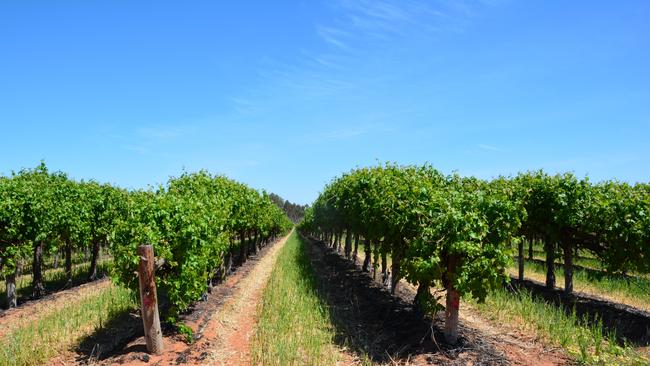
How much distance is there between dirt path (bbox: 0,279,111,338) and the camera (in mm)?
13387

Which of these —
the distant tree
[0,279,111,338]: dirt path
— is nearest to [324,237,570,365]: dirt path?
[0,279,111,338]: dirt path

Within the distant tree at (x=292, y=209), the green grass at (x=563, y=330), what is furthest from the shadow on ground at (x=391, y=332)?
the distant tree at (x=292, y=209)

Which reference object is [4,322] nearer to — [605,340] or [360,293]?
[360,293]

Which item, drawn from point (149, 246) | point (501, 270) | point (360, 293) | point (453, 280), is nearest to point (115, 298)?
point (149, 246)

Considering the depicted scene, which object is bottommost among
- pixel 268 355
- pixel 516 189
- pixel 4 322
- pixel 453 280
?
pixel 4 322

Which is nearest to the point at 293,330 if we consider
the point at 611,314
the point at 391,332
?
the point at 391,332

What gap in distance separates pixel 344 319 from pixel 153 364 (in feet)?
19.6

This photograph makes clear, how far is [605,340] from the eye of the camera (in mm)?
10883

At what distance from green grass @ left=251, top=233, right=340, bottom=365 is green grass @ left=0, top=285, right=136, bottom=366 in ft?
15.4

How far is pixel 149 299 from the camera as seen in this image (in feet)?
31.0

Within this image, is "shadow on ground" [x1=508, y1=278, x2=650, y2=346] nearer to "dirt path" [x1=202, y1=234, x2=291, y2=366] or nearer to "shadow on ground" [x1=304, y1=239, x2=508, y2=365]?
"shadow on ground" [x1=304, y1=239, x2=508, y2=365]

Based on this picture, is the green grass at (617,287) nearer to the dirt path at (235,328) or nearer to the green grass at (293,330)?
the green grass at (293,330)

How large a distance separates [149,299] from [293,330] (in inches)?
151

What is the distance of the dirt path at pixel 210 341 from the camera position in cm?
924
